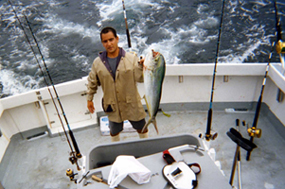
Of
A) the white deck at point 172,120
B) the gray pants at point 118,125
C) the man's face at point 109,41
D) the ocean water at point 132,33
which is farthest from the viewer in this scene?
the ocean water at point 132,33

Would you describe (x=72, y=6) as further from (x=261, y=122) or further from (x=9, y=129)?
(x=261, y=122)

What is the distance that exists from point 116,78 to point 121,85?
0.09 m

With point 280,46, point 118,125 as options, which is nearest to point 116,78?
point 118,125

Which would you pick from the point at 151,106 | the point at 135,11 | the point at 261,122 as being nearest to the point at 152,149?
the point at 151,106

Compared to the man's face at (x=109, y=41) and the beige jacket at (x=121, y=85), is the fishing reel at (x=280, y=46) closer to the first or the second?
the beige jacket at (x=121, y=85)

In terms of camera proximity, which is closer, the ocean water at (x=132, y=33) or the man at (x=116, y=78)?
the man at (x=116, y=78)

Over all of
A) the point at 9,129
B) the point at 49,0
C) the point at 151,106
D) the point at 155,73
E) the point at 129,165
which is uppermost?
the point at 49,0

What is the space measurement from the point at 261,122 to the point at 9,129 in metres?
3.98

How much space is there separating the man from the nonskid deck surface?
1170mm

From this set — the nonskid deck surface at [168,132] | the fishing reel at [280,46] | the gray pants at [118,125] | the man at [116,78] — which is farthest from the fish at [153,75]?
the nonskid deck surface at [168,132]

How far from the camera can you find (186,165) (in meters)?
1.64

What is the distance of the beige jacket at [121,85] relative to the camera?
89.0 inches

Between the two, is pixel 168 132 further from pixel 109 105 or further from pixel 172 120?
pixel 109 105

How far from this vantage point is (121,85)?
231 cm
